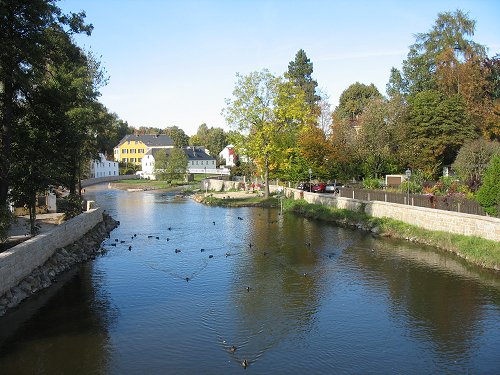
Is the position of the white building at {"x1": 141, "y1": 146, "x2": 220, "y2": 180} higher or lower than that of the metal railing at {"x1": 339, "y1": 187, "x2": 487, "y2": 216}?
higher

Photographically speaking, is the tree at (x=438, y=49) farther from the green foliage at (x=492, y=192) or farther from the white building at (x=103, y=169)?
the white building at (x=103, y=169)

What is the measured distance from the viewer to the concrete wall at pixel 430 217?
26.1 meters

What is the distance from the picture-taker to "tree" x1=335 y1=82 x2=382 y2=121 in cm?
9812

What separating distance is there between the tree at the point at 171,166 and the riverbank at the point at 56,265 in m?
64.5

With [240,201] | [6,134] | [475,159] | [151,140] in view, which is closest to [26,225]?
[6,134]

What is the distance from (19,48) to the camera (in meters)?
21.0

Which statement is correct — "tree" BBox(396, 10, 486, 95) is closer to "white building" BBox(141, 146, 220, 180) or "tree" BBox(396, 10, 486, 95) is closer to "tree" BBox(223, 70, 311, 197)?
"tree" BBox(223, 70, 311, 197)

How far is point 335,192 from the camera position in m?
51.5

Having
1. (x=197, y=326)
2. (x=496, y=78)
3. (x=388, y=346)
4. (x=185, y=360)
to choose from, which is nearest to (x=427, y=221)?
(x=388, y=346)

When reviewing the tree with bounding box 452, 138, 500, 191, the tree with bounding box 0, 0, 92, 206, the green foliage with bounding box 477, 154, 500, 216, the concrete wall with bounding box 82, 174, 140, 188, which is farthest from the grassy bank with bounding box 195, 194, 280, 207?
the concrete wall with bounding box 82, 174, 140, 188

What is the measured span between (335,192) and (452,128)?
15.1 meters

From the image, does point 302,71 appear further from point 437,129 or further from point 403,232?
point 403,232

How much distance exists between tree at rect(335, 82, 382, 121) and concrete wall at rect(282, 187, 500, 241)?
184ft

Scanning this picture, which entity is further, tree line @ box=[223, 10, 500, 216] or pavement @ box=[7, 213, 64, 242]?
tree line @ box=[223, 10, 500, 216]
